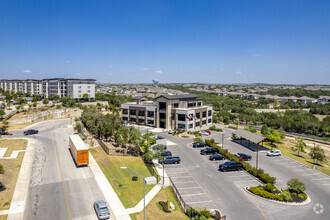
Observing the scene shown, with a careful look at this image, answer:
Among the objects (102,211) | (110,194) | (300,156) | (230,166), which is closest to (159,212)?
(102,211)

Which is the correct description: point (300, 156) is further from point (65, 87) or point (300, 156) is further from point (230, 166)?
point (65, 87)

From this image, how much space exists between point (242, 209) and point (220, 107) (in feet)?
433

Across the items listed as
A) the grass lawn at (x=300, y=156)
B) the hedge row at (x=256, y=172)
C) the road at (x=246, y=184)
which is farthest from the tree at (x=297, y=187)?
the grass lawn at (x=300, y=156)

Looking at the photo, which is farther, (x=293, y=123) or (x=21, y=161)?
(x=293, y=123)

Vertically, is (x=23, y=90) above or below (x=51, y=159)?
above

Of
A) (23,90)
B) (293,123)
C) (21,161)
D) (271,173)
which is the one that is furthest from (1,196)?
(23,90)

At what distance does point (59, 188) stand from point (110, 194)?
27.0 feet

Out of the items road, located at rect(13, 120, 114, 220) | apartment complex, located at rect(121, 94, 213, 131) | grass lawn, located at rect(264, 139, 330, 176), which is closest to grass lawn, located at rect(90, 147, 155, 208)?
road, located at rect(13, 120, 114, 220)

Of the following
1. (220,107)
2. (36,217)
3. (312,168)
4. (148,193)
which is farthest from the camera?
(220,107)

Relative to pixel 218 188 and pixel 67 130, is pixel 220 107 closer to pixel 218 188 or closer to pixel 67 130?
pixel 67 130

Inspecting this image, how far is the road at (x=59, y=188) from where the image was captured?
87.6ft

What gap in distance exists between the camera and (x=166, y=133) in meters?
77.2

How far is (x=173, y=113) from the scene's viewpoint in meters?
82.2

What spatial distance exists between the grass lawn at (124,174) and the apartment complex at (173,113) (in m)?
34.1
